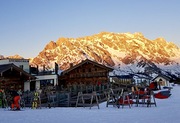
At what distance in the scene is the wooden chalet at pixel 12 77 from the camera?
33.9m

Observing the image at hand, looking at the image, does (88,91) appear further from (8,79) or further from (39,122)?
(39,122)

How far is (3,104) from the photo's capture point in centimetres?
2272

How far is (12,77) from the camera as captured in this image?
3538 cm

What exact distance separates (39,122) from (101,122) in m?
2.66

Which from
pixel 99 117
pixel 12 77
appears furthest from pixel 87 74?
pixel 99 117

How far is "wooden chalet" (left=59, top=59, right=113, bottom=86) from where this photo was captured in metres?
40.8

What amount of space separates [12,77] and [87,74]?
38.2ft

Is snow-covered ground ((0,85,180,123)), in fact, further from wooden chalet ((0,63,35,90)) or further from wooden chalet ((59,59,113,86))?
wooden chalet ((59,59,113,86))

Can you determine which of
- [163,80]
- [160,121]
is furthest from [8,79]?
[163,80]

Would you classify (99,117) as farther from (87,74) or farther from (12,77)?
(87,74)

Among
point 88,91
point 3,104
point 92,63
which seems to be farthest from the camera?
point 92,63

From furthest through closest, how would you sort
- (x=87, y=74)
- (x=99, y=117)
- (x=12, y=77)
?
(x=87, y=74), (x=12, y=77), (x=99, y=117)

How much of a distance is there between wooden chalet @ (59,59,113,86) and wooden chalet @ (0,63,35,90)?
829 centimetres

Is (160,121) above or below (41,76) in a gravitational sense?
below
